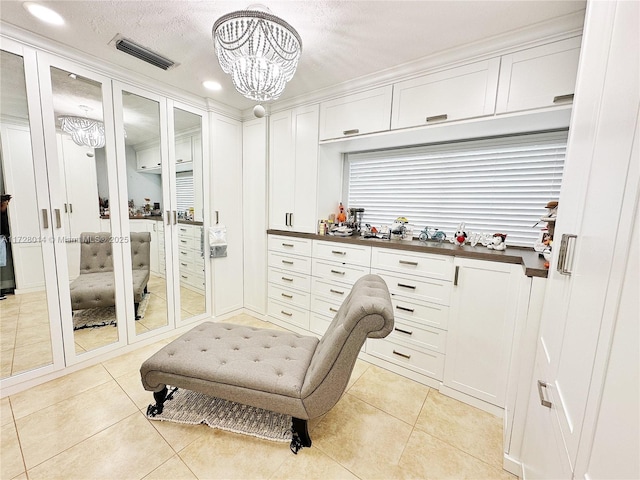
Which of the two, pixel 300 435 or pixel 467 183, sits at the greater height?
pixel 467 183

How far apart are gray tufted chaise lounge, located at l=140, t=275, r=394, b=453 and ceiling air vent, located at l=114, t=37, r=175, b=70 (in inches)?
82.4

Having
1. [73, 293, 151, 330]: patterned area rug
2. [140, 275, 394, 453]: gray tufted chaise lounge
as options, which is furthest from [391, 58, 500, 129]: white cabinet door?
[73, 293, 151, 330]: patterned area rug

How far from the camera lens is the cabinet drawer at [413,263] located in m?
1.85

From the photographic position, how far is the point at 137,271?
2.35 metres

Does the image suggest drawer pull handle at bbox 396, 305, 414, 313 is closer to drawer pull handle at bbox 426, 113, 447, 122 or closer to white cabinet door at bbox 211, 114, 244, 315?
drawer pull handle at bbox 426, 113, 447, 122

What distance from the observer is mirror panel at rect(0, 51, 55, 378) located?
5.51ft

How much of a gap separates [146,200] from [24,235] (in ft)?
2.65

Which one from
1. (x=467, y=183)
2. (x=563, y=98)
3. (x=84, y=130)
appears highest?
(x=563, y=98)

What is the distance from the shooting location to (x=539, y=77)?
1544mm

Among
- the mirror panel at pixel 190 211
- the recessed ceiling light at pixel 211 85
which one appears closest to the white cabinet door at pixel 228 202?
the mirror panel at pixel 190 211

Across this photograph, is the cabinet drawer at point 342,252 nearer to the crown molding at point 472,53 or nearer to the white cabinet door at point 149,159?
the crown molding at point 472,53

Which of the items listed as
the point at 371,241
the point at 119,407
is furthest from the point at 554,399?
the point at 119,407

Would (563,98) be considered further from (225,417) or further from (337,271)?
(225,417)

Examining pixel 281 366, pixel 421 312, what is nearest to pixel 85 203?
pixel 281 366
